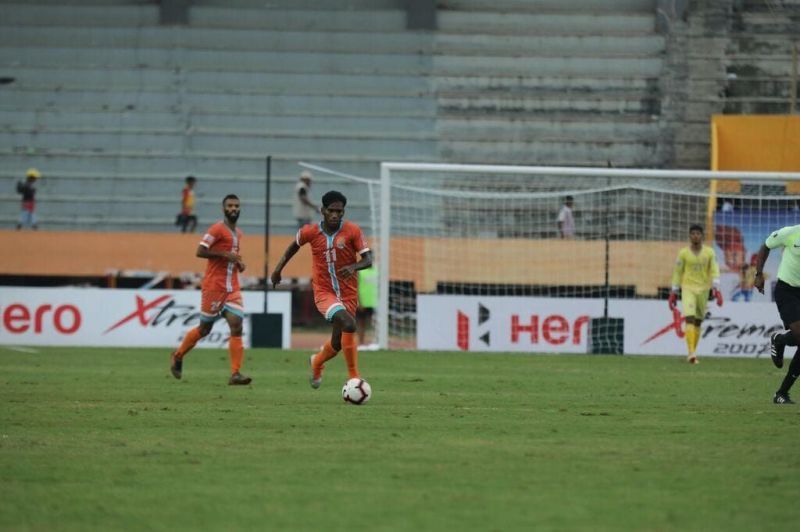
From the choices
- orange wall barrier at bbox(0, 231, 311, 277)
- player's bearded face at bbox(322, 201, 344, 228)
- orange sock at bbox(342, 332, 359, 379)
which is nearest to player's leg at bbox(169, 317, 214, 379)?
orange sock at bbox(342, 332, 359, 379)

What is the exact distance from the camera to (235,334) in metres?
17.0

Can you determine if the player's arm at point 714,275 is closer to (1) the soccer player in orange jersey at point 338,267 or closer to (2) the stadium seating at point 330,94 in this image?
(1) the soccer player in orange jersey at point 338,267

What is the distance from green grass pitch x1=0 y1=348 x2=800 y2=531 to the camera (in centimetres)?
781

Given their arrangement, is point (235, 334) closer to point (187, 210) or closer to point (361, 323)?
point (361, 323)

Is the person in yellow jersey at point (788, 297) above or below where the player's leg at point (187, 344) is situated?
above

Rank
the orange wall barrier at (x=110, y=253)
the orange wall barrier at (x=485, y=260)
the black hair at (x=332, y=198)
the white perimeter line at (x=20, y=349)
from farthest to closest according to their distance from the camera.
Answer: the orange wall barrier at (x=110, y=253) → the orange wall barrier at (x=485, y=260) → the white perimeter line at (x=20, y=349) → the black hair at (x=332, y=198)

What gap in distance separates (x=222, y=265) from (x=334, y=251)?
3.04 m

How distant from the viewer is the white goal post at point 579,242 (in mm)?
26031

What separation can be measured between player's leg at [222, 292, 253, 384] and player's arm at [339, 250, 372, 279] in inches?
103

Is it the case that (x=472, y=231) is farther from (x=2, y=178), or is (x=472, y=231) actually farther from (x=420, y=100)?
(x=2, y=178)

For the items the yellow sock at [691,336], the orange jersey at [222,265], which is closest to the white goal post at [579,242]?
the yellow sock at [691,336]

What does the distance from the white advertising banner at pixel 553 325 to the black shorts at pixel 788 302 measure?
10704 mm

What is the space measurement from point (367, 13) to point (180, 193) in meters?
7.60

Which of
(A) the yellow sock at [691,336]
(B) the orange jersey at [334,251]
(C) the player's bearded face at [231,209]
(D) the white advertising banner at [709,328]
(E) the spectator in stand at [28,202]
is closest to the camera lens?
(B) the orange jersey at [334,251]
